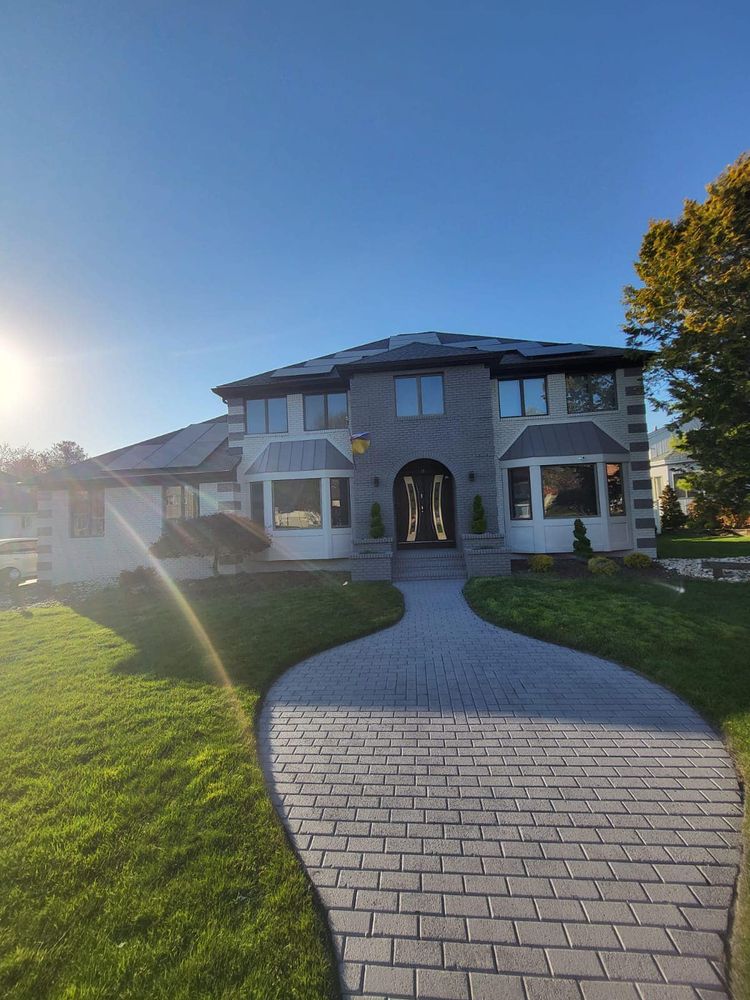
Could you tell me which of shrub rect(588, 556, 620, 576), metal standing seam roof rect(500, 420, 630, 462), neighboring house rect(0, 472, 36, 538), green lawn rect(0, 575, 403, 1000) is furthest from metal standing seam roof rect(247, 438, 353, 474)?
neighboring house rect(0, 472, 36, 538)

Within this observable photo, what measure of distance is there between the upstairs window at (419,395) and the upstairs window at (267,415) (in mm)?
4152

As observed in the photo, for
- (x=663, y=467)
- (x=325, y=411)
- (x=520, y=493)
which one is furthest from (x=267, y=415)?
(x=663, y=467)

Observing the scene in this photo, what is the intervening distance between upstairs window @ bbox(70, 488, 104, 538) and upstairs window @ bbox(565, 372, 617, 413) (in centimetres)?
1638

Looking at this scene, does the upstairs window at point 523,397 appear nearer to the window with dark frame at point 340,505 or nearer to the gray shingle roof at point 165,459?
the window with dark frame at point 340,505

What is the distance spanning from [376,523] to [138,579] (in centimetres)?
759

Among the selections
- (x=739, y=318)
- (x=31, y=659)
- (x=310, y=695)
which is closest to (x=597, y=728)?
(x=310, y=695)

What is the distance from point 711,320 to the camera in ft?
33.6

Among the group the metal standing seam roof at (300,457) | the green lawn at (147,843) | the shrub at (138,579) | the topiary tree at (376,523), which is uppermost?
the metal standing seam roof at (300,457)

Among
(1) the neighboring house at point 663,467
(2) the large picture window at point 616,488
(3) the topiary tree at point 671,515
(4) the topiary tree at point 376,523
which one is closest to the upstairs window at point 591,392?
(2) the large picture window at point 616,488

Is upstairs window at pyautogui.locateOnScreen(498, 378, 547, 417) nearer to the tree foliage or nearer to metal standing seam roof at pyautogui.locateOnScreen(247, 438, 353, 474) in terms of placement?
metal standing seam roof at pyautogui.locateOnScreen(247, 438, 353, 474)

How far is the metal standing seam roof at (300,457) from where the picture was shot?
14.5 meters

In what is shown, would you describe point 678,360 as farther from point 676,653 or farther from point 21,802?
point 21,802

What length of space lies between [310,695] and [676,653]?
15.5 feet

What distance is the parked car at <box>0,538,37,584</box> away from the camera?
18.0 m
